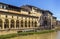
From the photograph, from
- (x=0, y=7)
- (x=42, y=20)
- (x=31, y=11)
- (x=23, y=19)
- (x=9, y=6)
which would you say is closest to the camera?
(x=0, y=7)

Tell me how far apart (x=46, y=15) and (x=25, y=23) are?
21.6 metres

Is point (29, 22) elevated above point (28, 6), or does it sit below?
below

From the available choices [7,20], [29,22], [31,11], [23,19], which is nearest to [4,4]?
[7,20]

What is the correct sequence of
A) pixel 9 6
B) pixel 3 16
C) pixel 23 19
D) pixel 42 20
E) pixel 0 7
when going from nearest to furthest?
pixel 3 16, pixel 0 7, pixel 9 6, pixel 23 19, pixel 42 20

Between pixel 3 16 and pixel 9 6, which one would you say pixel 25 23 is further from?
pixel 3 16

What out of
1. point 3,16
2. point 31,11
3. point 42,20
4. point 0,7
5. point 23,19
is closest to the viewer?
point 3,16

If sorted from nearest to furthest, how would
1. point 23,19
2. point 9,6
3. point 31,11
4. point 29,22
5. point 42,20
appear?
point 9,6
point 23,19
point 29,22
point 31,11
point 42,20

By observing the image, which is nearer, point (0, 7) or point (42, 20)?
point (0, 7)

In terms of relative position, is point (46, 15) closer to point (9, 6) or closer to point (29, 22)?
point (29, 22)

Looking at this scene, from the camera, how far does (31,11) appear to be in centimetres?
5516

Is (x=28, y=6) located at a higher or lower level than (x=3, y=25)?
higher

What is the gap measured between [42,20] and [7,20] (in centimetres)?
2891

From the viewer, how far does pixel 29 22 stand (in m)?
49.5

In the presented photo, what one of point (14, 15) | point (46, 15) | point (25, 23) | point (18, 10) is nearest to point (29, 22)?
point (25, 23)
